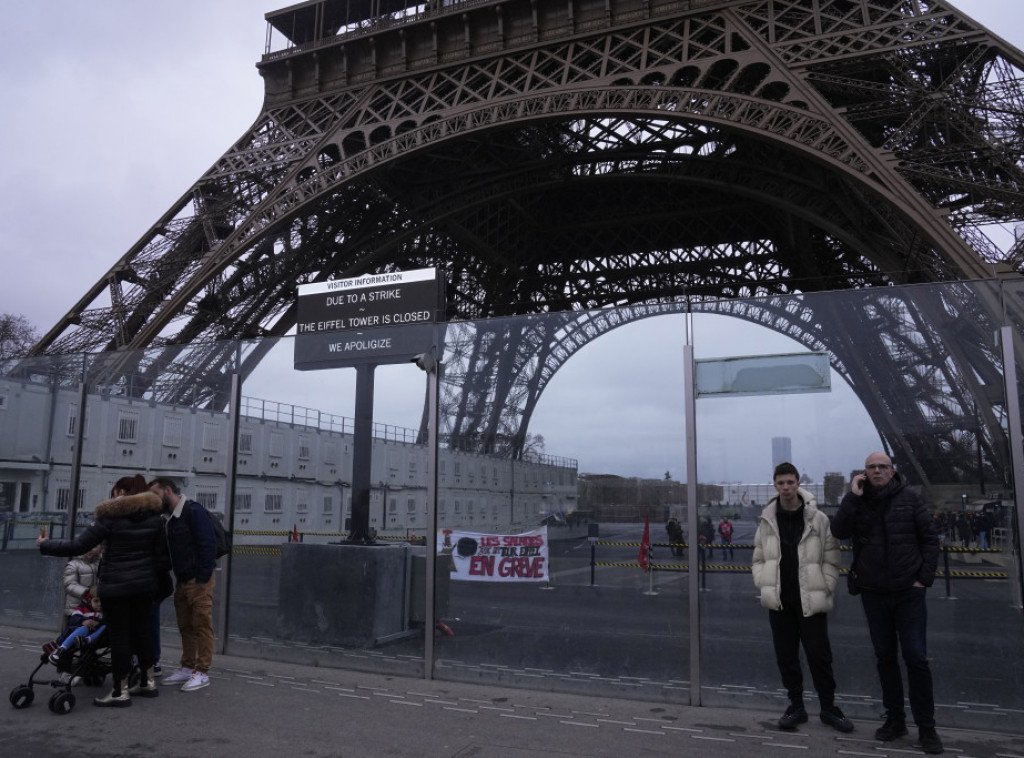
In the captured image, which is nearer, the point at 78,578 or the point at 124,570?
the point at 124,570

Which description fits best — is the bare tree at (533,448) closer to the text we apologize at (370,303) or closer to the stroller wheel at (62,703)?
the text we apologize at (370,303)

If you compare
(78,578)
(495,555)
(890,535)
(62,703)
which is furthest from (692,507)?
(78,578)

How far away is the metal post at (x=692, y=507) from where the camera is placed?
5875 millimetres

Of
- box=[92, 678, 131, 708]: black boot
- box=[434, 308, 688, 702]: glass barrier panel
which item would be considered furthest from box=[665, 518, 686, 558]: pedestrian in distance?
box=[92, 678, 131, 708]: black boot

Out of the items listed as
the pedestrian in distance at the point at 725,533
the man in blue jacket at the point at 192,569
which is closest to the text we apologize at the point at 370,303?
the man in blue jacket at the point at 192,569

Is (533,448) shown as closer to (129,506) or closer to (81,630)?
(129,506)

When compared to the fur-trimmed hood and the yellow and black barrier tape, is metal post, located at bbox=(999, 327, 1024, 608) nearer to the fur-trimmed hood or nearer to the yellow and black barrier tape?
the fur-trimmed hood

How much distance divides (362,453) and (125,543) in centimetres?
226

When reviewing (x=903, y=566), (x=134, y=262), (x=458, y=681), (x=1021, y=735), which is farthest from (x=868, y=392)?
(x=134, y=262)

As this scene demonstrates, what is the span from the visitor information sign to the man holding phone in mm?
3970

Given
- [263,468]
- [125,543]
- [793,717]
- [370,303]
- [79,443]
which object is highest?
[370,303]

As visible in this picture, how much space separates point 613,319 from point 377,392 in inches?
91.0

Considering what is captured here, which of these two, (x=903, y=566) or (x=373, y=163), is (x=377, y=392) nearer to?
(x=903, y=566)

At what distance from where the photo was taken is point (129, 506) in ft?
18.5
